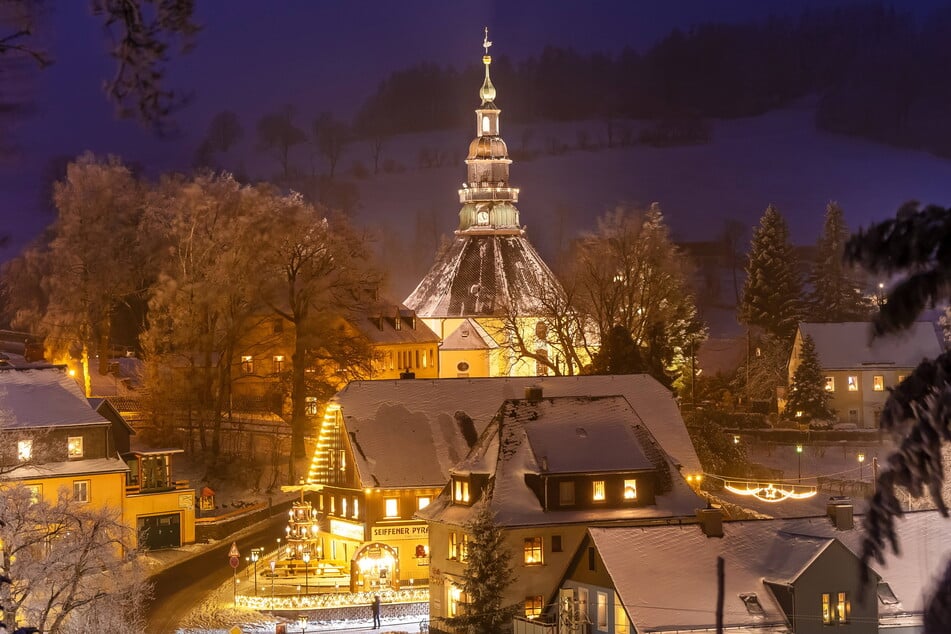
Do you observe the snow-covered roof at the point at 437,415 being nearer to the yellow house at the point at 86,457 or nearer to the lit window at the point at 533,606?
the lit window at the point at 533,606

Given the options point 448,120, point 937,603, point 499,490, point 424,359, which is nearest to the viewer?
→ point 937,603

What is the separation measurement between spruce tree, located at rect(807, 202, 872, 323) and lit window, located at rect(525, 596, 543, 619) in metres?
62.9

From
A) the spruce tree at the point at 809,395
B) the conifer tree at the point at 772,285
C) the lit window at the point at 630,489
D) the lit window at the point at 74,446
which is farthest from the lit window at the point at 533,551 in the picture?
the conifer tree at the point at 772,285

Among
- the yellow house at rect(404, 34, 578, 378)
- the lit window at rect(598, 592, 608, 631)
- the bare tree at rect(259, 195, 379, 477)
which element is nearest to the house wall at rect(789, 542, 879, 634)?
the lit window at rect(598, 592, 608, 631)

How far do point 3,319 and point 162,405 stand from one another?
31.3 m

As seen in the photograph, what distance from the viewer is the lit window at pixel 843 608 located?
33688 millimetres

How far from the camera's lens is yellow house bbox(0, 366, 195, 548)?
47.8 m

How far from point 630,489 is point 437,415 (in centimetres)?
835

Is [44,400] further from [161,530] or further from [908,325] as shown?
[908,325]

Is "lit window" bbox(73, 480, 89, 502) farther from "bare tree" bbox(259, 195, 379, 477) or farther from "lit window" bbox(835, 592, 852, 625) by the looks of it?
"lit window" bbox(835, 592, 852, 625)

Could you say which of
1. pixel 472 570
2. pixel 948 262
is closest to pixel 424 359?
pixel 472 570

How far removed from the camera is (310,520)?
45.9 metres

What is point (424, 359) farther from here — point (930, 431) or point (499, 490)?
point (930, 431)

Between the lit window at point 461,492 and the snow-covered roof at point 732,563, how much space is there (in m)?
6.98
